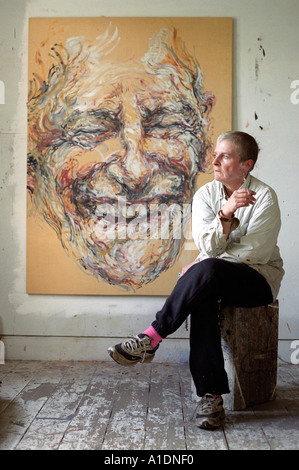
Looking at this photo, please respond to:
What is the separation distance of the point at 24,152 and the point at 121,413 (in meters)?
1.79

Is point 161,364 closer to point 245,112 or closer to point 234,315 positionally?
point 234,315

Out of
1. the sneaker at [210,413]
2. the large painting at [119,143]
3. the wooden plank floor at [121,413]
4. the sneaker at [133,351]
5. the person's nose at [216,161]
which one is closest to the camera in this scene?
the wooden plank floor at [121,413]

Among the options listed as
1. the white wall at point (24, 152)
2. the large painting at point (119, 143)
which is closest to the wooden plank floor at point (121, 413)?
the white wall at point (24, 152)

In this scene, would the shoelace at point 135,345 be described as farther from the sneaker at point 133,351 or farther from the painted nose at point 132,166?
the painted nose at point 132,166

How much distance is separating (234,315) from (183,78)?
5.26 feet

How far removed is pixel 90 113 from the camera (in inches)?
128

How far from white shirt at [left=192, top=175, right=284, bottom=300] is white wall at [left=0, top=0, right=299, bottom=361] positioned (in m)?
0.74

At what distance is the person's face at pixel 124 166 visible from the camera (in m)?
3.24

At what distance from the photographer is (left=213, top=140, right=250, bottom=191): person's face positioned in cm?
259

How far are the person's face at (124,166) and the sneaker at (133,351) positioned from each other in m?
0.94

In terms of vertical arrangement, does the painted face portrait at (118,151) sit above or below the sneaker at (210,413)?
above

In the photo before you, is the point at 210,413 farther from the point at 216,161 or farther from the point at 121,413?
the point at 216,161

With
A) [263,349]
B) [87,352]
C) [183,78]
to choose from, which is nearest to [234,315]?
[263,349]

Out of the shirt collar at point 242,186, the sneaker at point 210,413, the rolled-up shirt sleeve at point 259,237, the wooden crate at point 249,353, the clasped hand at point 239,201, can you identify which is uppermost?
the shirt collar at point 242,186
